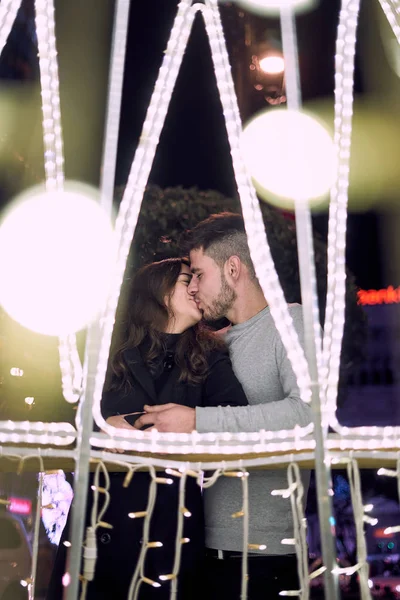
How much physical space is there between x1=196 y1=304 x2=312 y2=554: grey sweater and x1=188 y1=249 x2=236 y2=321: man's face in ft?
0.42

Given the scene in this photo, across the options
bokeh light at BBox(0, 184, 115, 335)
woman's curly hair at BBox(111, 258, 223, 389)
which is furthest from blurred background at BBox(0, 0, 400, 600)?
woman's curly hair at BBox(111, 258, 223, 389)

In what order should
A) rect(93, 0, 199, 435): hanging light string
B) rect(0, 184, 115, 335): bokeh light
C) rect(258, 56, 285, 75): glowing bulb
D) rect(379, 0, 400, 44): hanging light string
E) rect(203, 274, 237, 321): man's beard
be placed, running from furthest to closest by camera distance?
rect(258, 56, 285, 75): glowing bulb
rect(0, 184, 115, 335): bokeh light
rect(203, 274, 237, 321): man's beard
rect(379, 0, 400, 44): hanging light string
rect(93, 0, 199, 435): hanging light string

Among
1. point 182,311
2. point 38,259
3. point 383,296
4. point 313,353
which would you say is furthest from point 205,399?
point 383,296

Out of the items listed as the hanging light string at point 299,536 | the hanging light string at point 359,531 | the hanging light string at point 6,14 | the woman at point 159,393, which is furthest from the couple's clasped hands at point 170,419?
the hanging light string at point 6,14

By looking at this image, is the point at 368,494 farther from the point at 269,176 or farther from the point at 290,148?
the point at 290,148

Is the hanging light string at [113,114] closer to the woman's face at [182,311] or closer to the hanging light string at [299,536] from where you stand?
the hanging light string at [299,536]

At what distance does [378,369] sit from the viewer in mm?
22828

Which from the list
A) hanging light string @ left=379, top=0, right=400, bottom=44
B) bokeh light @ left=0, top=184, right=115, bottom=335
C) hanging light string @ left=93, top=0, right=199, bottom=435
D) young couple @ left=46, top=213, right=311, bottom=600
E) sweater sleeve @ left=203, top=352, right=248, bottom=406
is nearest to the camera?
hanging light string @ left=93, top=0, right=199, bottom=435

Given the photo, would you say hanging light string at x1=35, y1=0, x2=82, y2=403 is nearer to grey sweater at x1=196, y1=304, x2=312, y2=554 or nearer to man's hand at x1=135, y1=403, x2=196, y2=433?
man's hand at x1=135, y1=403, x2=196, y2=433

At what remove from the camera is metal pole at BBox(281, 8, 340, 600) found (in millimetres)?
1412

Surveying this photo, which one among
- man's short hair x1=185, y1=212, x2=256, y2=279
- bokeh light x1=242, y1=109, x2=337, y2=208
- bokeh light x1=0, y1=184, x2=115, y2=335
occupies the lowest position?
man's short hair x1=185, y1=212, x2=256, y2=279

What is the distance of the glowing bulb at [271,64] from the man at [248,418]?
3.08 m

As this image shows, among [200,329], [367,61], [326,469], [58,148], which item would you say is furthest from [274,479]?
[367,61]

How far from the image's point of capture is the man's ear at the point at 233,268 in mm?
2801
